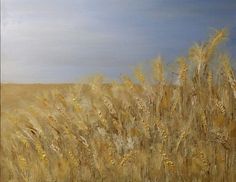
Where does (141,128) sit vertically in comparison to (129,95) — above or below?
below

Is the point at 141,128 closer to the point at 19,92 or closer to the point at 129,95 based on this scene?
the point at 129,95

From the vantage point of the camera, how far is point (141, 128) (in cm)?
240

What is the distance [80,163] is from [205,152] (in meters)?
0.49

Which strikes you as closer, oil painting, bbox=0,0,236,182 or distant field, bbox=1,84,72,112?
oil painting, bbox=0,0,236,182

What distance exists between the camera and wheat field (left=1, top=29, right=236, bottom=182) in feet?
7.28

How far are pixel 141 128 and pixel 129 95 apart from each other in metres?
0.14

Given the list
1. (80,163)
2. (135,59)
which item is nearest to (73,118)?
(80,163)

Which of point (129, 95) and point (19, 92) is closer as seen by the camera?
point (129, 95)

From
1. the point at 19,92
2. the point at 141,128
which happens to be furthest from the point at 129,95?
the point at 19,92

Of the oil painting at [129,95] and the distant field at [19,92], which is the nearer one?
the oil painting at [129,95]

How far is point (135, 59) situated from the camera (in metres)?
2.39

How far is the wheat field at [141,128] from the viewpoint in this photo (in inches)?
87.4

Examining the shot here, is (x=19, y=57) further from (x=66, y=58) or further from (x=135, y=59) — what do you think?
(x=135, y=59)

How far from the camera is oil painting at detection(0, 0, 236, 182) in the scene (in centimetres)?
223
